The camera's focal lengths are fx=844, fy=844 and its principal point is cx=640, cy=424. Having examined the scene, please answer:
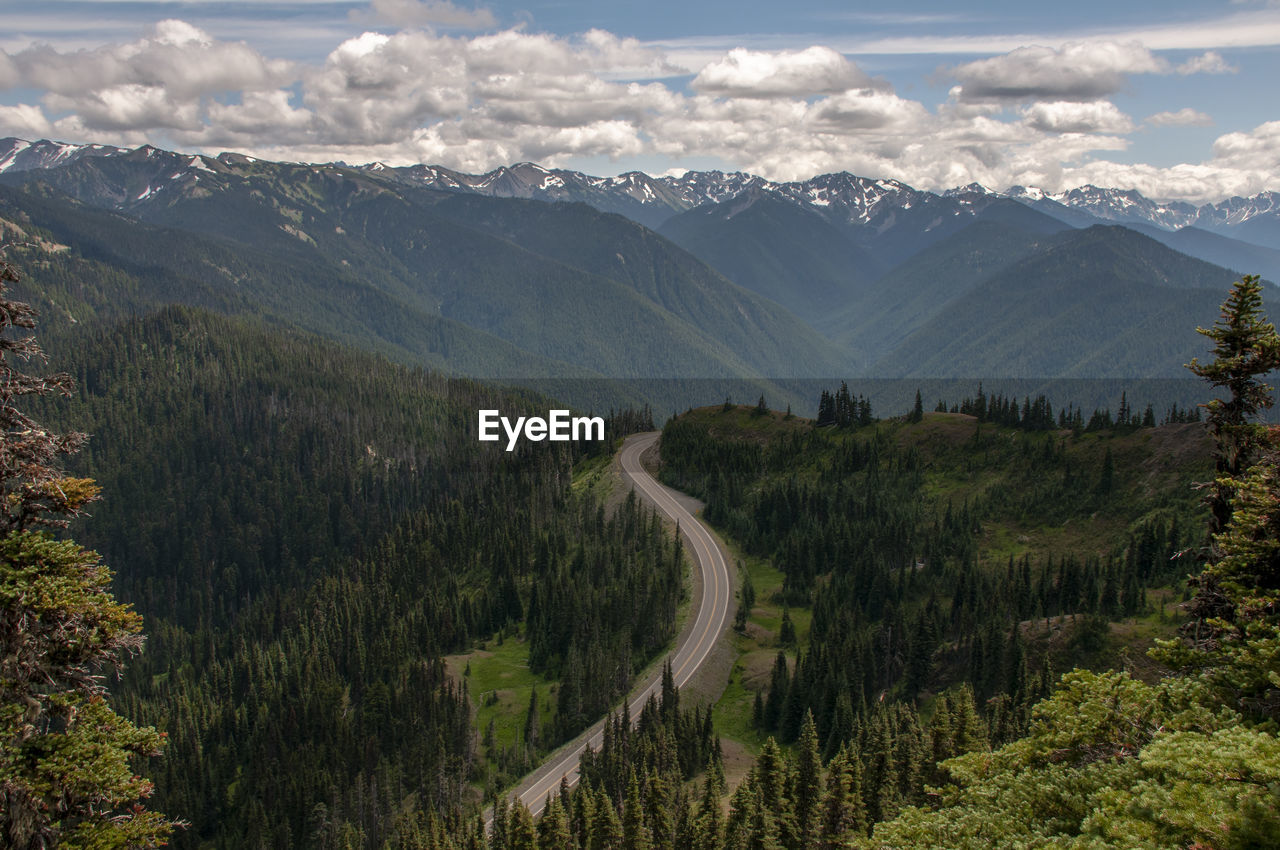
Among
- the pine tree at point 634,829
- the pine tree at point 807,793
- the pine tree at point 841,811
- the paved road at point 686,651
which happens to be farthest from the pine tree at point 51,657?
the paved road at point 686,651

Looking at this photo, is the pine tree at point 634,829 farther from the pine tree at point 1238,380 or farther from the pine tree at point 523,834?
the pine tree at point 1238,380

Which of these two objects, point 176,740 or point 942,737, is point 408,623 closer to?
point 176,740

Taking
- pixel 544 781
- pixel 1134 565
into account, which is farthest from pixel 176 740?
pixel 1134 565

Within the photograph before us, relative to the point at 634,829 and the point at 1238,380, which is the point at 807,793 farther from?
the point at 1238,380

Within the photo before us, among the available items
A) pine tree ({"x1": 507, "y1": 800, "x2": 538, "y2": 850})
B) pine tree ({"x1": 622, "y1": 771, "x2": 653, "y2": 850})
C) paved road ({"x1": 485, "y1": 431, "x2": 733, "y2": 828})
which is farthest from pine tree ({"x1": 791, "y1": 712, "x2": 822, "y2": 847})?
paved road ({"x1": 485, "y1": 431, "x2": 733, "y2": 828})

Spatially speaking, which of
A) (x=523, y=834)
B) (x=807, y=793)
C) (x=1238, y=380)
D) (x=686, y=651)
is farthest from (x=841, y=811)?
(x=686, y=651)
